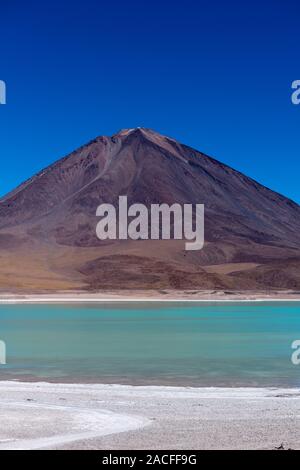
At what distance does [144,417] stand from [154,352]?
12815mm

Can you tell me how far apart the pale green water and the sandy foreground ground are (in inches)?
89.7

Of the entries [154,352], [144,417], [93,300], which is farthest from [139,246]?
[144,417]

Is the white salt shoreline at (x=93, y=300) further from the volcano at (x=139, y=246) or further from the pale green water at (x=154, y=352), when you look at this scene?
the pale green water at (x=154, y=352)

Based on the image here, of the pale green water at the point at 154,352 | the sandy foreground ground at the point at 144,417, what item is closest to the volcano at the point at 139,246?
the pale green water at the point at 154,352

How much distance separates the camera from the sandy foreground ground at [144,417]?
9.73 metres

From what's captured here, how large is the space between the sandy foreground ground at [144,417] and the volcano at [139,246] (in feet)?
240

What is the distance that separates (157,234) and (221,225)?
20.4m

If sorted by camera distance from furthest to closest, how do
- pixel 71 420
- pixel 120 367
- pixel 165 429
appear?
pixel 120 367
pixel 71 420
pixel 165 429

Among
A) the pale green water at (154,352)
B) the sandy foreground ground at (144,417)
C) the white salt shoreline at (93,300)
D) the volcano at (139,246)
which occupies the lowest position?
the sandy foreground ground at (144,417)

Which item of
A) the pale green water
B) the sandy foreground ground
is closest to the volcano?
the pale green water

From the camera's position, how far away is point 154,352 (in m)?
Result: 25.0
